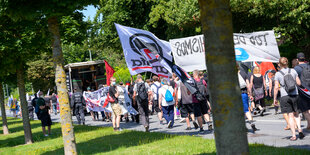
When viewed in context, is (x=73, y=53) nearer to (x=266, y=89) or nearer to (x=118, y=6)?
(x=118, y=6)

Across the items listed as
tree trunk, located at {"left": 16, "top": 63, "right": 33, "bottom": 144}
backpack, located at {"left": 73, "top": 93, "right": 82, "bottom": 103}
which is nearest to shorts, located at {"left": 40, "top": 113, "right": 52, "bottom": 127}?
tree trunk, located at {"left": 16, "top": 63, "right": 33, "bottom": 144}

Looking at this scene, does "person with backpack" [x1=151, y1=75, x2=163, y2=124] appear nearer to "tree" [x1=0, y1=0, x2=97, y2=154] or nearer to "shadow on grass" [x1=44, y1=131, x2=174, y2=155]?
"shadow on grass" [x1=44, y1=131, x2=174, y2=155]

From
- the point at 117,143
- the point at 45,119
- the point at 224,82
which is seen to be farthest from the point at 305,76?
the point at 45,119

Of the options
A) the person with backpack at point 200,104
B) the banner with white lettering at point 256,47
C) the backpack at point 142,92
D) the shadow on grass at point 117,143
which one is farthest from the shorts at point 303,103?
the backpack at point 142,92

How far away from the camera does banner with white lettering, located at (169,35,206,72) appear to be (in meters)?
14.1

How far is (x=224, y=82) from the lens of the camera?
13.0 feet

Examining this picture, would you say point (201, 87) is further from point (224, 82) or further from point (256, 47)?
point (224, 82)

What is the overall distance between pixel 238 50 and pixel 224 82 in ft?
36.2

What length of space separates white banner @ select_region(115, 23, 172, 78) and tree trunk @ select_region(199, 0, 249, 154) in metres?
9.02

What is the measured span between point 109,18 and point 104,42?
3.05 m

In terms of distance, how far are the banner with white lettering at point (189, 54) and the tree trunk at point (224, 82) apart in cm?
992

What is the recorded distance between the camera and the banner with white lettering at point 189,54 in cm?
1410

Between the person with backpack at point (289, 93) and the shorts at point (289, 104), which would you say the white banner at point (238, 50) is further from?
the shorts at point (289, 104)

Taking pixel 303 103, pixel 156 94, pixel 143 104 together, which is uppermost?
pixel 156 94
